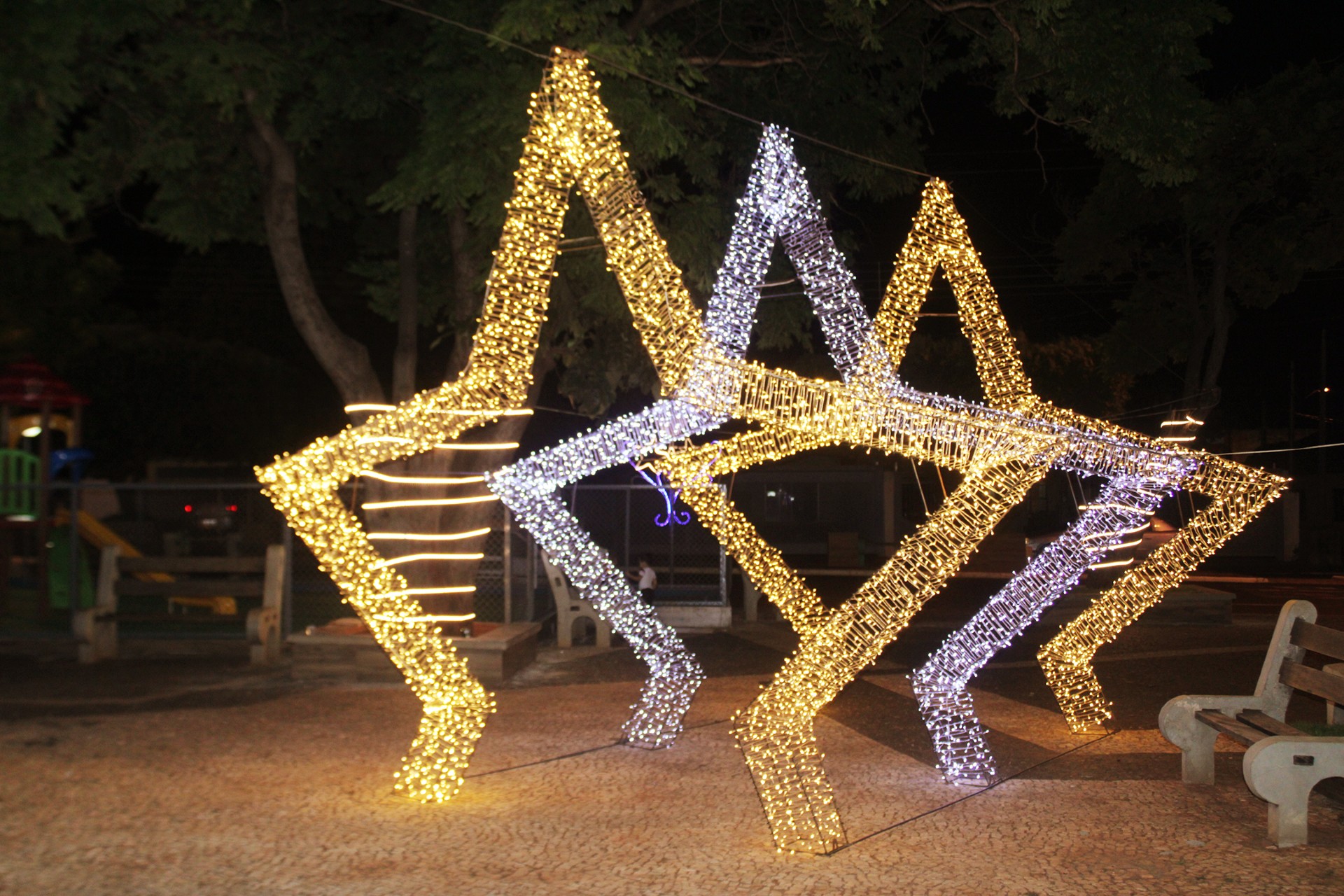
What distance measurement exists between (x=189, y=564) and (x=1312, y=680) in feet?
30.7

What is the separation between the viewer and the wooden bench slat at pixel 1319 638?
5.91 meters

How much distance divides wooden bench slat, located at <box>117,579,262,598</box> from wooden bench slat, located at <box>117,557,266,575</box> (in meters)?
0.14

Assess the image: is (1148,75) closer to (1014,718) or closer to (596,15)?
(596,15)

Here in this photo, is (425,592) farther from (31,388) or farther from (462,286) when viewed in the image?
(31,388)

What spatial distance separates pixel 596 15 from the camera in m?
8.62

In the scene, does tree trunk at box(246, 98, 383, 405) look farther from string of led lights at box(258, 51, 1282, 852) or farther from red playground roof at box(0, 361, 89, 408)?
red playground roof at box(0, 361, 89, 408)

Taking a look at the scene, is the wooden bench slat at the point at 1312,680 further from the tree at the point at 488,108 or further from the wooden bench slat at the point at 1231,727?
the tree at the point at 488,108

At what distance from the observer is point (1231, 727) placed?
19.2 feet

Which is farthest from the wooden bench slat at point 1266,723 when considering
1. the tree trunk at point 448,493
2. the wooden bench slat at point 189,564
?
the wooden bench slat at point 189,564

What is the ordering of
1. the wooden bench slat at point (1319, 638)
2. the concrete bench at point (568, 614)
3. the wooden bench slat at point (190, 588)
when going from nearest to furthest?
the wooden bench slat at point (1319, 638) < the wooden bench slat at point (190, 588) < the concrete bench at point (568, 614)

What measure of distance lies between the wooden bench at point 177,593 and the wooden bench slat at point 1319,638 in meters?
8.17

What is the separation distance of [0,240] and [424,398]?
51.5 ft

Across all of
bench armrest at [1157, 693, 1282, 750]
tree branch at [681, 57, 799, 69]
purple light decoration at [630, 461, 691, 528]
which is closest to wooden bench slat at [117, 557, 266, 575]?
purple light decoration at [630, 461, 691, 528]

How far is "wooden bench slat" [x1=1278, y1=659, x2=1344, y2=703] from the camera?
18.6 feet
